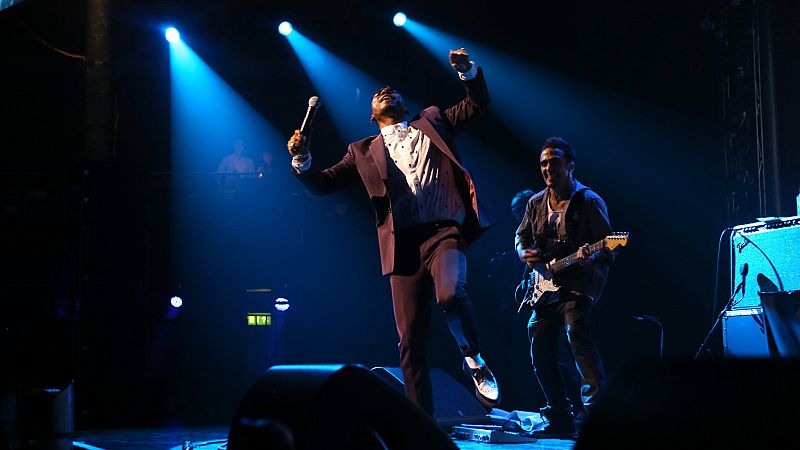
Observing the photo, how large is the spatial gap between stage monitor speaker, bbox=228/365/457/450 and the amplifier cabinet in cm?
504

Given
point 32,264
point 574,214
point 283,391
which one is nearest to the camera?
point 283,391

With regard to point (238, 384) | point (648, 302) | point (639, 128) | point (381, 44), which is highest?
point (381, 44)

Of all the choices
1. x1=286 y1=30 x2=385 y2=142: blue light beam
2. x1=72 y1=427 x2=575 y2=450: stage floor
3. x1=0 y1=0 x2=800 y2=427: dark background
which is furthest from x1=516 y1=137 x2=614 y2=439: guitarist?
x1=286 y1=30 x2=385 y2=142: blue light beam

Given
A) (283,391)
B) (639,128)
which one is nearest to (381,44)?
(639,128)

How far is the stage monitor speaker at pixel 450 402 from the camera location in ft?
21.3

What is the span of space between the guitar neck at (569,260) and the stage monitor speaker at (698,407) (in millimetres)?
4190

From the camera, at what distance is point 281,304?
961 centimetres

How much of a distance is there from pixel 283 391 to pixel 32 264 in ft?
25.9

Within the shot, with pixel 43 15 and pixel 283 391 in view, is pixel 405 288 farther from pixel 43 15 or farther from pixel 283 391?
pixel 43 15

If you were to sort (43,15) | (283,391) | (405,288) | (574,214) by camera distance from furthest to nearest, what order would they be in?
1. (43,15)
2. (574,214)
3. (405,288)
4. (283,391)

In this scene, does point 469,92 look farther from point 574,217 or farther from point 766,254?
point 766,254

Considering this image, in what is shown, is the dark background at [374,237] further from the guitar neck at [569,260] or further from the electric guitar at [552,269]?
the guitar neck at [569,260]

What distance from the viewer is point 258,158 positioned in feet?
42.4

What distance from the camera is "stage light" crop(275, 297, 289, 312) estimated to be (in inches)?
377
